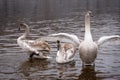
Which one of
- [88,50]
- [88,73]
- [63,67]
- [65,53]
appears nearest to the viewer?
[88,73]

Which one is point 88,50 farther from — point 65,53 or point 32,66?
point 32,66

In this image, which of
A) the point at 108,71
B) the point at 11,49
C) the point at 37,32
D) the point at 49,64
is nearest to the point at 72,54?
the point at 49,64

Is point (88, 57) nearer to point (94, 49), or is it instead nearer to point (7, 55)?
point (94, 49)

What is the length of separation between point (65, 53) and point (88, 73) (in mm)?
2246

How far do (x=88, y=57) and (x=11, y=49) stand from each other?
5737 millimetres

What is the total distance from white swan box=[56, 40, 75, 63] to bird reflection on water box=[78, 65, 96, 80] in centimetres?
118

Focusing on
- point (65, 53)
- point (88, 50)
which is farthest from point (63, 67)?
point (88, 50)

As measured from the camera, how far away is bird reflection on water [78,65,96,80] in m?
14.3

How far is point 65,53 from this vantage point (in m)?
16.9

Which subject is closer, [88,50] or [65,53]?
[88,50]

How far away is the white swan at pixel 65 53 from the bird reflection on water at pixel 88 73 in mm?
1185

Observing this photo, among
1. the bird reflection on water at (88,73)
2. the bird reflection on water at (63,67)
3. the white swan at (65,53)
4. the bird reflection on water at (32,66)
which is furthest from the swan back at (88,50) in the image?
the bird reflection on water at (32,66)

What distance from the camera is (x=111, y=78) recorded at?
1398 cm

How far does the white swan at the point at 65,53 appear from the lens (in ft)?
54.5
